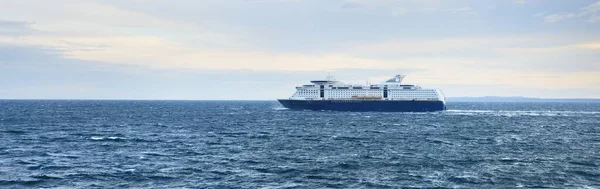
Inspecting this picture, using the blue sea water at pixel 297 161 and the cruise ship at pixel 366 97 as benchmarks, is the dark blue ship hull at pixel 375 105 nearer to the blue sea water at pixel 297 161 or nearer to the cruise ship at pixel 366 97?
the cruise ship at pixel 366 97

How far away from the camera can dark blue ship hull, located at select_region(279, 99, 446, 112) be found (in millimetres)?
147125

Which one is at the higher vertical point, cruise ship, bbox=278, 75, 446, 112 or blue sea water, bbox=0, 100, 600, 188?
cruise ship, bbox=278, 75, 446, 112

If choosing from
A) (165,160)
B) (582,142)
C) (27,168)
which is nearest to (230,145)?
(165,160)

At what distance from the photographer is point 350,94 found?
15388cm

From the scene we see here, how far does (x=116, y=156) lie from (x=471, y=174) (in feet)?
107

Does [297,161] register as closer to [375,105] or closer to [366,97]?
[375,105]

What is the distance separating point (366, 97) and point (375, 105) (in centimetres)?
450

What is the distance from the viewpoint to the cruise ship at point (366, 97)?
14775cm

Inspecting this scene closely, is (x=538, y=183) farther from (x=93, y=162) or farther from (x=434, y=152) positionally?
(x=93, y=162)

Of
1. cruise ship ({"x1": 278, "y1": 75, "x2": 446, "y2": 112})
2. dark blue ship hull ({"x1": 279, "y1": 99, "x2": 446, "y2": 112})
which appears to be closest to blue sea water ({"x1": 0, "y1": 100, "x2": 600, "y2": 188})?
dark blue ship hull ({"x1": 279, "y1": 99, "x2": 446, "y2": 112})

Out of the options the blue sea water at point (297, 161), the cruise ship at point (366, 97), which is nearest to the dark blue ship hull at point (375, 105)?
the cruise ship at point (366, 97)

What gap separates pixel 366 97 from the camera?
151875 mm

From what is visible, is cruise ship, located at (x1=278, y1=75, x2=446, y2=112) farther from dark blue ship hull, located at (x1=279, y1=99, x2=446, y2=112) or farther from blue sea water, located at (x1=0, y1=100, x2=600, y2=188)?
blue sea water, located at (x1=0, y1=100, x2=600, y2=188)

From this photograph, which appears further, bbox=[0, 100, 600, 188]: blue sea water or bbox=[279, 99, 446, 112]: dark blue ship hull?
bbox=[279, 99, 446, 112]: dark blue ship hull
